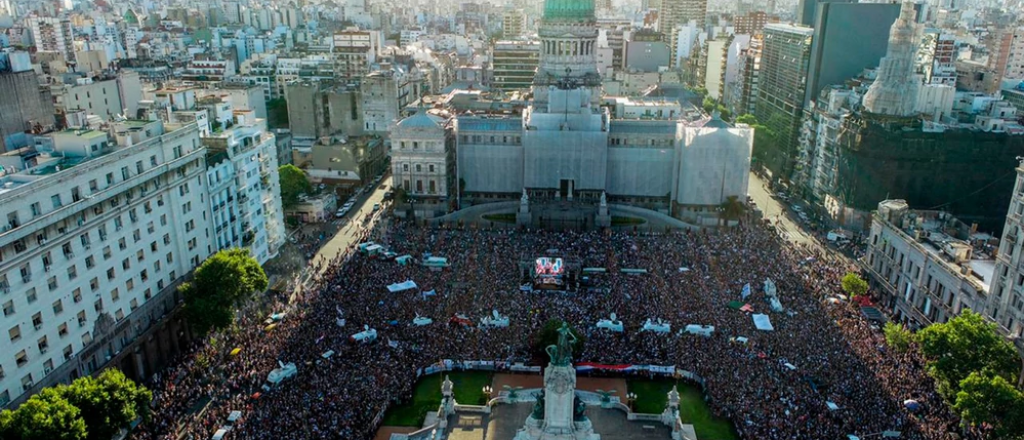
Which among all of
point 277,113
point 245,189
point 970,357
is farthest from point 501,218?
point 277,113

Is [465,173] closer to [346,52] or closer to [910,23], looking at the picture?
[910,23]

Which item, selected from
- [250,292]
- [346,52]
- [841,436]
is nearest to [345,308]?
[250,292]

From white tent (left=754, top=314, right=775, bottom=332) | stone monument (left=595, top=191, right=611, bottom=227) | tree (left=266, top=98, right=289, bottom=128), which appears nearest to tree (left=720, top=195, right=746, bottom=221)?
stone monument (left=595, top=191, right=611, bottom=227)

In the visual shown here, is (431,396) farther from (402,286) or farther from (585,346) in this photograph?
(402,286)

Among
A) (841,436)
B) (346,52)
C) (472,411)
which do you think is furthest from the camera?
(346,52)

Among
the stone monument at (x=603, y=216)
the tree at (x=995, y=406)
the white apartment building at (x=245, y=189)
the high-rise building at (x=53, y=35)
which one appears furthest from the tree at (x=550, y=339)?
the high-rise building at (x=53, y=35)

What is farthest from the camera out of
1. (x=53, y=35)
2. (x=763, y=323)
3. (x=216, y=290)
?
(x=53, y=35)
